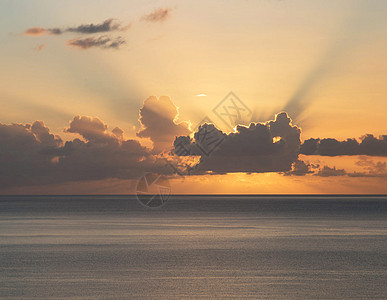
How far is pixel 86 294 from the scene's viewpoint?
25.0 metres

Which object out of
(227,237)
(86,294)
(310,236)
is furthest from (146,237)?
(86,294)

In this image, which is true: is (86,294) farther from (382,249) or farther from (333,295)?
(382,249)

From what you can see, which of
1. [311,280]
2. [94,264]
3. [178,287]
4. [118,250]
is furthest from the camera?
[118,250]

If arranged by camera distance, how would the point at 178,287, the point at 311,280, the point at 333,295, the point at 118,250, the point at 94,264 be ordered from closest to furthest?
1. the point at 333,295
2. the point at 178,287
3. the point at 311,280
4. the point at 94,264
5. the point at 118,250

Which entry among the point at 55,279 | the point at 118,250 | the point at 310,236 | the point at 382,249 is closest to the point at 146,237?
the point at 118,250

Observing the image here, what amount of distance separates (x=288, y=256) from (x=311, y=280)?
12.0 metres

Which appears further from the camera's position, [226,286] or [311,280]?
[311,280]

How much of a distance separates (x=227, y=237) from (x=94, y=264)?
24.6m

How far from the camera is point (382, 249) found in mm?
46938

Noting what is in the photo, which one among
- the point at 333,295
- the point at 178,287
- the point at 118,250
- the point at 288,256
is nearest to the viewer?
the point at 333,295

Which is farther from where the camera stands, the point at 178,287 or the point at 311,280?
the point at 311,280

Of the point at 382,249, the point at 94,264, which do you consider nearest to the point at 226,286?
the point at 94,264

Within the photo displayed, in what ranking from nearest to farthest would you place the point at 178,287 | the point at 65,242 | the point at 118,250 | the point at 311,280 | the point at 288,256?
the point at 178,287
the point at 311,280
the point at 288,256
the point at 118,250
the point at 65,242

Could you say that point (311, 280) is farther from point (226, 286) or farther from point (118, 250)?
point (118, 250)
